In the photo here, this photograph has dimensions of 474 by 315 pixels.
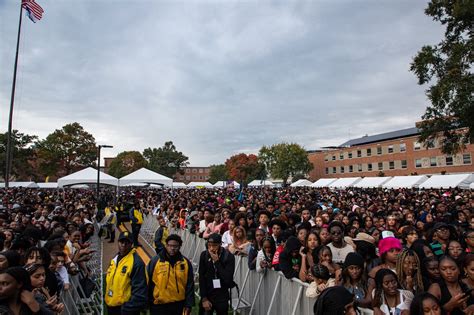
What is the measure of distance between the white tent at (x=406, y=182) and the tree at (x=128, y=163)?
75.5 m

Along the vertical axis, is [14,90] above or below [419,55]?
below

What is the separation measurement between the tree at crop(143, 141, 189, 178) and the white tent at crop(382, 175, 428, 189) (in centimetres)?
7672

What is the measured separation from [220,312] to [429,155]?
53020 mm

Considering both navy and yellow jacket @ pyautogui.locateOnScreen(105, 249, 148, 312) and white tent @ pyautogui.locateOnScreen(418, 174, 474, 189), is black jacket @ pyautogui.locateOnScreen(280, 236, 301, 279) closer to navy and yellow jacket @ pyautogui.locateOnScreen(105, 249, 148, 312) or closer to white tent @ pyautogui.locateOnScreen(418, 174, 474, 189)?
navy and yellow jacket @ pyautogui.locateOnScreen(105, 249, 148, 312)

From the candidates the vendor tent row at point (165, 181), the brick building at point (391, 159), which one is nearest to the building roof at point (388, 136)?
the brick building at point (391, 159)

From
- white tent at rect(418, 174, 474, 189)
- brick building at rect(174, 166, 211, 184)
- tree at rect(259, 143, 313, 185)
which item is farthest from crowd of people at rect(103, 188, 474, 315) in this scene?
brick building at rect(174, 166, 211, 184)

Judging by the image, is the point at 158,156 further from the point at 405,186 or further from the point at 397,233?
the point at 397,233

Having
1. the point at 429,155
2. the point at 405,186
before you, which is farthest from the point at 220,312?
the point at 429,155

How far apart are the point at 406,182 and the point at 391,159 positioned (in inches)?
1106

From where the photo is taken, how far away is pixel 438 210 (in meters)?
11.2

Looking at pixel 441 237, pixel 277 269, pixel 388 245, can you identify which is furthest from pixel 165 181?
pixel 388 245

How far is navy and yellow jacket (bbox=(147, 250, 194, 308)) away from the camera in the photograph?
3.99 metres

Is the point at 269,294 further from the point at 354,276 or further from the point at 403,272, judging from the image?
the point at 403,272

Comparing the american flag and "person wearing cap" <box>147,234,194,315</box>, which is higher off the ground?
the american flag
